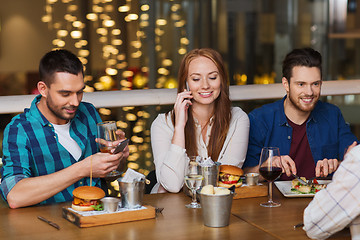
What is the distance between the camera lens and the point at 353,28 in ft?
25.8

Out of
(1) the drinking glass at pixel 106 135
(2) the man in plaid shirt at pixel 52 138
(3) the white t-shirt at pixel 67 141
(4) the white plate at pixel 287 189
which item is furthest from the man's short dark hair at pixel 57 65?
(4) the white plate at pixel 287 189

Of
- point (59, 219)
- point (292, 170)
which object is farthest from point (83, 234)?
point (292, 170)

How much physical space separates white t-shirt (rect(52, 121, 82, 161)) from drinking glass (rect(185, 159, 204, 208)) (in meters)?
0.66

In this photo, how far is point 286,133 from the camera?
2.98 metres

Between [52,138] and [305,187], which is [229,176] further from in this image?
[52,138]

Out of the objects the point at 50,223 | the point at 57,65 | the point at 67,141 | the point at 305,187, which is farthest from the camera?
the point at 67,141

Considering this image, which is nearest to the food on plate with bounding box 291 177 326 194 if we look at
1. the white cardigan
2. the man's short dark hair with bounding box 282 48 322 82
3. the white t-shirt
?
the white cardigan

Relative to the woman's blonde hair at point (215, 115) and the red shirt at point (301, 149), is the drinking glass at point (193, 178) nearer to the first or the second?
the woman's blonde hair at point (215, 115)

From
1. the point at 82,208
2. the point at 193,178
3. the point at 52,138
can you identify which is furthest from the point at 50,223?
the point at 52,138

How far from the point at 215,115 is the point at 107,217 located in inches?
42.5

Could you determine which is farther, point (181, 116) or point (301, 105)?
point (301, 105)

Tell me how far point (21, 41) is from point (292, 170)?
5.68 meters

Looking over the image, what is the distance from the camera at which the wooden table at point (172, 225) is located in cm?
177

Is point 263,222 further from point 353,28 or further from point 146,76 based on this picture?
point 353,28
